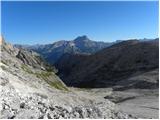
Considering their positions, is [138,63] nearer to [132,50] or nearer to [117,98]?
[132,50]

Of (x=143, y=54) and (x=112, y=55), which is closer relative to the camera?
(x=143, y=54)

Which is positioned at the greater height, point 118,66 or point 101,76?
point 118,66

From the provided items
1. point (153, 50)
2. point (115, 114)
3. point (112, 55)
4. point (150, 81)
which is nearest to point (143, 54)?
point (153, 50)

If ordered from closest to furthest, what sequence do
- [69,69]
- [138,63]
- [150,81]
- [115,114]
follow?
[115,114], [150,81], [138,63], [69,69]

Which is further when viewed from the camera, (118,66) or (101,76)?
(118,66)

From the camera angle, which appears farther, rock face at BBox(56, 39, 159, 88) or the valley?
rock face at BBox(56, 39, 159, 88)

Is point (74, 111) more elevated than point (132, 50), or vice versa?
point (132, 50)

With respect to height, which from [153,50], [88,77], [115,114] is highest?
[153,50]

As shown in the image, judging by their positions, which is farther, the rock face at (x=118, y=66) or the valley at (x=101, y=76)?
the rock face at (x=118, y=66)
